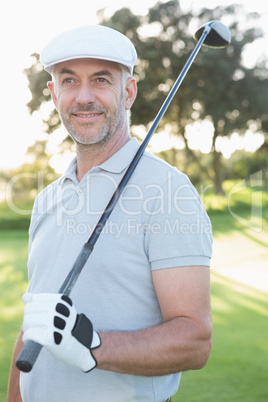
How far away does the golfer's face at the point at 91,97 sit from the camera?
195cm

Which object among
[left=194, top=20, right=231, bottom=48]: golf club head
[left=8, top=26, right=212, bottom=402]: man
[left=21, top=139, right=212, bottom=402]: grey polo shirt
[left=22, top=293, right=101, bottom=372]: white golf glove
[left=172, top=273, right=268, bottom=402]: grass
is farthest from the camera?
[left=172, top=273, right=268, bottom=402]: grass

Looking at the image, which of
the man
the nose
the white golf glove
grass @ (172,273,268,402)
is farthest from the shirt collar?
grass @ (172,273,268,402)

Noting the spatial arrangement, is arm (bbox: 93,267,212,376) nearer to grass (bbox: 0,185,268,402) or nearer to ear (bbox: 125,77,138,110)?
ear (bbox: 125,77,138,110)

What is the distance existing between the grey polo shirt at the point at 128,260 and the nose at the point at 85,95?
31cm

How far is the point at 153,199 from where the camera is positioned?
1740 millimetres

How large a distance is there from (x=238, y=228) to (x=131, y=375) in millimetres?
14130

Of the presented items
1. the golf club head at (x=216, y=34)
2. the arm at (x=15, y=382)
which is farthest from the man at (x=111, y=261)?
the golf club head at (x=216, y=34)

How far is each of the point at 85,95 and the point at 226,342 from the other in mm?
4248

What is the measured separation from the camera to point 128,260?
1.76m

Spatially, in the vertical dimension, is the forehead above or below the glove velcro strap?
above

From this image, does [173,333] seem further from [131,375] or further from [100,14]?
[100,14]

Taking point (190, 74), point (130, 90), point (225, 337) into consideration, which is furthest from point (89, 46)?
point (190, 74)

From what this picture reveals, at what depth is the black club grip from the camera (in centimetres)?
145

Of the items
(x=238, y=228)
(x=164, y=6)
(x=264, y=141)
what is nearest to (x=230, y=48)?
(x=164, y=6)
